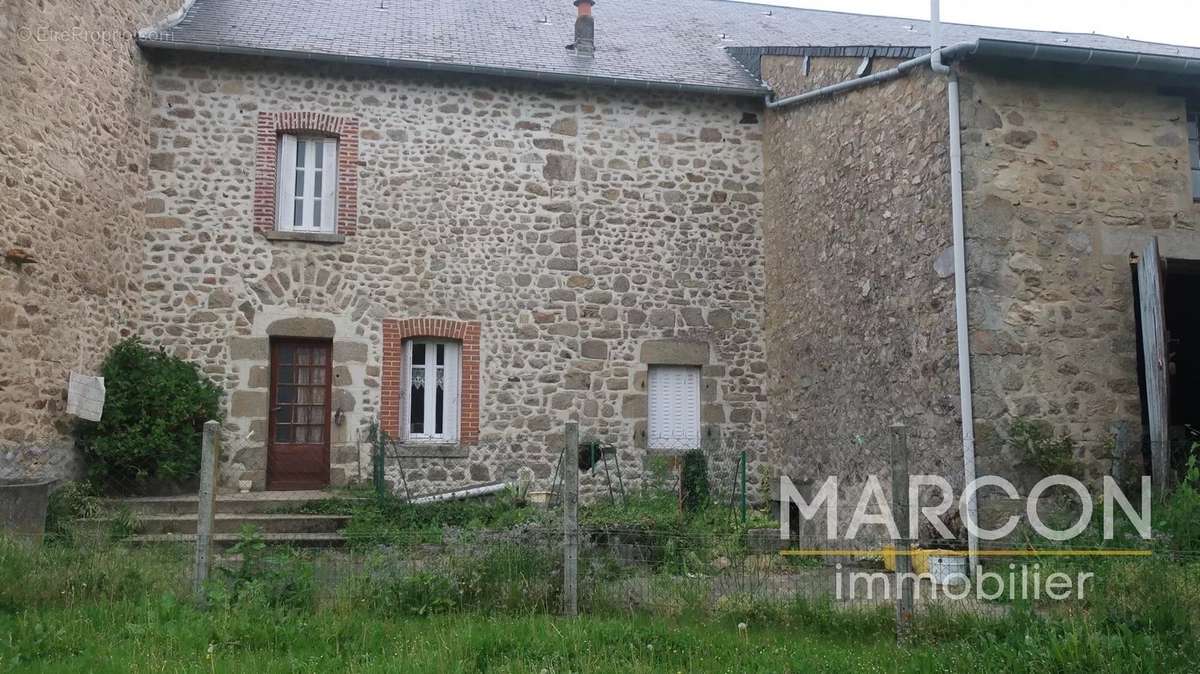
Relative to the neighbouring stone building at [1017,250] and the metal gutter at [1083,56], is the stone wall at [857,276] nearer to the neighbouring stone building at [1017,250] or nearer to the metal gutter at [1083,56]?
the neighbouring stone building at [1017,250]

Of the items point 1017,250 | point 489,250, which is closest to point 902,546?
point 1017,250

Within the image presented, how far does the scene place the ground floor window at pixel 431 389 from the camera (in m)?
11.0

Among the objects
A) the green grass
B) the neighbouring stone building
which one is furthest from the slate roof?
the green grass

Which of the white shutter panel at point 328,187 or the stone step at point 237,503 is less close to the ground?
the white shutter panel at point 328,187

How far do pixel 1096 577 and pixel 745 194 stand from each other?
6904 millimetres

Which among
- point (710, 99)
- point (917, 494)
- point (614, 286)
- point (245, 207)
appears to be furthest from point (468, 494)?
point (710, 99)

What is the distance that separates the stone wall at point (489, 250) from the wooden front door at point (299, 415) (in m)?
0.22

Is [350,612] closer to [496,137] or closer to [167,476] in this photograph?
[167,476]

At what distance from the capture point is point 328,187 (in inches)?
437

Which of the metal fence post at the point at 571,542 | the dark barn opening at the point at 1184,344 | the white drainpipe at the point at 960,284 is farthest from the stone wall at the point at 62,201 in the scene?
the dark barn opening at the point at 1184,344

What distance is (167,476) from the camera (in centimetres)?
974

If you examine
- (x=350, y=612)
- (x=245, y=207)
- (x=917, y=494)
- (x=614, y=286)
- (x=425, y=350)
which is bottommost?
(x=350, y=612)

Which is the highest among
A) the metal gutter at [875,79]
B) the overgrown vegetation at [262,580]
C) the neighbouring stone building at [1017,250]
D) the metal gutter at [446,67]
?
the metal gutter at [446,67]

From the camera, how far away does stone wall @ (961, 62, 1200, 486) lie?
7.73m
